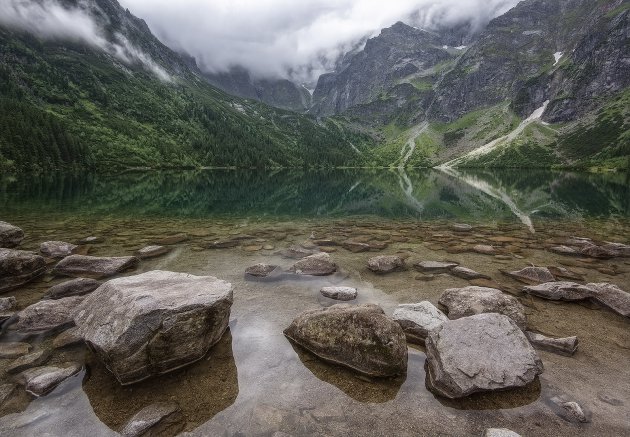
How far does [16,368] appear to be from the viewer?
9148mm

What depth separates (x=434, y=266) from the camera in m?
18.5

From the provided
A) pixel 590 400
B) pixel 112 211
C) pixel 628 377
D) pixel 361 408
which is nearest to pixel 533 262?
pixel 628 377

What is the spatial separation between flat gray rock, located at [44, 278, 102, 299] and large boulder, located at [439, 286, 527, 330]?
49.0 feet

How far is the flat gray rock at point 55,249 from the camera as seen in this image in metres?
19.6

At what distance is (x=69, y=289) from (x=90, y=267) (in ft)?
9.68

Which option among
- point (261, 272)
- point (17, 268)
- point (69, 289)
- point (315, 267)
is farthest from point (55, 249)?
point (315, 267)

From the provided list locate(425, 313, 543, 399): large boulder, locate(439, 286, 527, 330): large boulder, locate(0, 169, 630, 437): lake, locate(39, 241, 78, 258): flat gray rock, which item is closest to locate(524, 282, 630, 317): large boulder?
locate(0, 169, 630, 437): lake

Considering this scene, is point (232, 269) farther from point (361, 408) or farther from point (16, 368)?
point (361, 408)

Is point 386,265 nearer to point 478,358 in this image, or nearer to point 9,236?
point 478,358

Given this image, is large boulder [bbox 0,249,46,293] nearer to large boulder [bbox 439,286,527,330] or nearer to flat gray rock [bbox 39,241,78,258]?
flat gray rock [bbox 39,241,78,258]

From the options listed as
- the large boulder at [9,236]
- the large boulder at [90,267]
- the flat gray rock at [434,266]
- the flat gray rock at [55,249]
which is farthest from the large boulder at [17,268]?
the flat gray rock at [434,266]

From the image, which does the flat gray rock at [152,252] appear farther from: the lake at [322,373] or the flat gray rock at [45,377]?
the flat gray rock at [45,377]

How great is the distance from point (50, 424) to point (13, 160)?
161 meters

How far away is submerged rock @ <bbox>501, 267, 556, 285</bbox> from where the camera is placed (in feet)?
54.0
